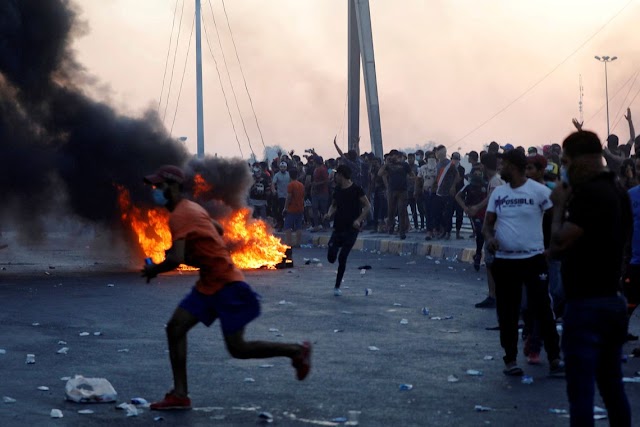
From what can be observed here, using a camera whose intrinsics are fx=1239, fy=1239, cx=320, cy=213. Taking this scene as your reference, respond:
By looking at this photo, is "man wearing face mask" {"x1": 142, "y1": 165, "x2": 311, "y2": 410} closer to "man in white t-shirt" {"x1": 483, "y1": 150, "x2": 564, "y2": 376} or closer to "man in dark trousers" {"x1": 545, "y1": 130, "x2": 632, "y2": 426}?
"man in white t-shirt" {"x1": 483, "y1": 150, "x2": 564, "y2": 376}

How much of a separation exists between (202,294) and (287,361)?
7.08ft

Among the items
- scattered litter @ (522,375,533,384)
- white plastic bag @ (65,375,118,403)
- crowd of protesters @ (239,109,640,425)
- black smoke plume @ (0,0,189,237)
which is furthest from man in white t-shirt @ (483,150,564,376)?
black smoke plume @ (0,0,189,237)

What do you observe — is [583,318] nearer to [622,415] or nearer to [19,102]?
[622,415]

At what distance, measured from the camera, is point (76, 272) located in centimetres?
1988

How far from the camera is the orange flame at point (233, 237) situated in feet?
66.9

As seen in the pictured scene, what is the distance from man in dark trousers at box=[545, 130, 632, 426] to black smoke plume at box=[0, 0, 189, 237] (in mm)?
15756

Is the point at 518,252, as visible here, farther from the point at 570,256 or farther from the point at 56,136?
the point at 56,136

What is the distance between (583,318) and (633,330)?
6267 mm

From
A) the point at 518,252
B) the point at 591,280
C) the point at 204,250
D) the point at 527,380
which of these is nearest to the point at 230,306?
the point at 204,250

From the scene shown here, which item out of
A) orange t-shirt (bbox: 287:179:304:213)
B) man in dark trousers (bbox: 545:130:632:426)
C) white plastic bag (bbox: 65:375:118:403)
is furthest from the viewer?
orange t-shirt (bbox: 287:179:304:213)

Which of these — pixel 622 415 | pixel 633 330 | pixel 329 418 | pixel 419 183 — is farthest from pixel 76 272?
pixel 622 415

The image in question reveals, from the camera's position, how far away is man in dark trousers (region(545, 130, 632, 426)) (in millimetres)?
5586

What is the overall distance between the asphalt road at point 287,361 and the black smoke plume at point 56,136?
→ 4308 millimetres

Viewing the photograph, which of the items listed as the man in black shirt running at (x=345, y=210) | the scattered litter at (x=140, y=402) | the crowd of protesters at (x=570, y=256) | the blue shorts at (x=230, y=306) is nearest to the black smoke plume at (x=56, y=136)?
the crowd of protesters at (x=570, y=256)
